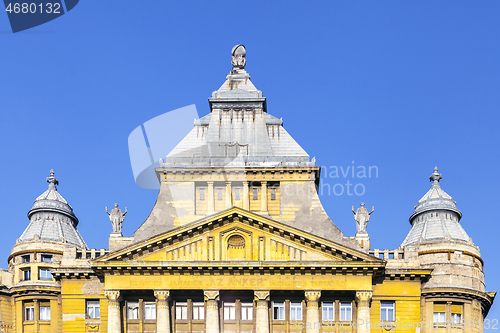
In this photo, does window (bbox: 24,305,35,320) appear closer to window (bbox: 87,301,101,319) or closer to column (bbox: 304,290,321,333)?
window (bbox: 87,301,101,319)

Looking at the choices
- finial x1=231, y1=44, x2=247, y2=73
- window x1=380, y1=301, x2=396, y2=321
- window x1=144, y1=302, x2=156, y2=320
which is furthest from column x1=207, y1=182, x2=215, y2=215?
window x1=380, y1=301, x2=396, y2=321

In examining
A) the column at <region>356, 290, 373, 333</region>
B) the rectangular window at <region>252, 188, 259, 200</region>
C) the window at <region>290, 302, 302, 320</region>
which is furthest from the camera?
the rectangular window at <region>252, 188, 259, 200</region>

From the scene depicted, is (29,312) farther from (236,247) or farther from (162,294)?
(236,247)

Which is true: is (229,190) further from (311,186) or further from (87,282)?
(87,282)

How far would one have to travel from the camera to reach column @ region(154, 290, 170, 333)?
82.3 m

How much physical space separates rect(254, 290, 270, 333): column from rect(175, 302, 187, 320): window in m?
5.88

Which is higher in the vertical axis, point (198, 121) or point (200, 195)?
point (198, 121)

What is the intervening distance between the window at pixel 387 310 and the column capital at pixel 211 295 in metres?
13.3

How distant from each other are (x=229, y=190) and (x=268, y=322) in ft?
42.0

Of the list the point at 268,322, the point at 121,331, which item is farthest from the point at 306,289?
the point at 121,331

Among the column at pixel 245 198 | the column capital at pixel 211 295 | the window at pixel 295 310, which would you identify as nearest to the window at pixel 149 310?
the column capital at pixel 211 295

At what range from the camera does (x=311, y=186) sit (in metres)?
90.0

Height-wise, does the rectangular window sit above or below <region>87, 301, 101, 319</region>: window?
above

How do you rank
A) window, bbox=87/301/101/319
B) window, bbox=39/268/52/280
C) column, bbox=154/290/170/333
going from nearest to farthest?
column, bbox=154/290/170/333
window, bbox=87/301/101/319
window, bbox=39/268/52/280
